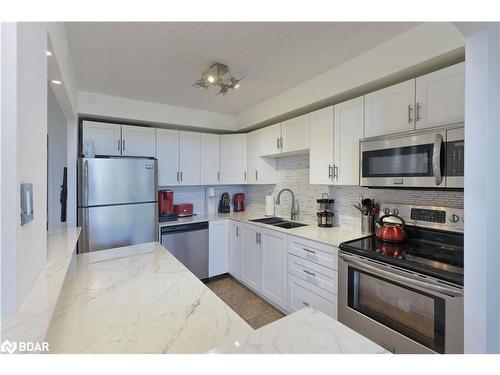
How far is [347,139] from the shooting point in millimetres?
2115

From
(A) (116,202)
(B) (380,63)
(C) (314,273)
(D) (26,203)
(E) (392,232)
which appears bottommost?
(C) (314,273)

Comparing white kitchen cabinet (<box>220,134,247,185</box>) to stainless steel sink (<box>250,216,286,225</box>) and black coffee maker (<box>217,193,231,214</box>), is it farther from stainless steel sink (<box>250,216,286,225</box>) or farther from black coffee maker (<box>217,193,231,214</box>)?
stainless steel sink (<box>250,216,286,225</box>)

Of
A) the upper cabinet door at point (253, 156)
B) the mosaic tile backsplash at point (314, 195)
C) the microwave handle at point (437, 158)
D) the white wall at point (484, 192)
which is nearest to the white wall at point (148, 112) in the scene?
the upper cabinet door at point (253, 156)

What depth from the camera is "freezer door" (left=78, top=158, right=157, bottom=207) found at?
240 cm

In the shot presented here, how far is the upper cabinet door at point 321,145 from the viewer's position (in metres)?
2.27

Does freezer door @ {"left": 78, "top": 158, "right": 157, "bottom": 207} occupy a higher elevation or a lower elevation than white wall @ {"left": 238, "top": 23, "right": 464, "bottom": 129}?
lower

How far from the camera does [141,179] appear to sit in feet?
8.87

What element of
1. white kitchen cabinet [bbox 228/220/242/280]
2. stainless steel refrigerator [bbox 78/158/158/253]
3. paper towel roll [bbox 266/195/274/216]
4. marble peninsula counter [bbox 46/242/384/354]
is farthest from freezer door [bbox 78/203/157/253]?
paper towel roll [bbox 266/195/274/216]

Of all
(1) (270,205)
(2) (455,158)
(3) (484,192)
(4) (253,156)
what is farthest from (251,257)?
(3) (484,192)

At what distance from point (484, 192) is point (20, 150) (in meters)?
1.66

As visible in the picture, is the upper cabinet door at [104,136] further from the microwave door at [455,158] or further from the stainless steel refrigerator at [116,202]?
the microwave door at [455,158]

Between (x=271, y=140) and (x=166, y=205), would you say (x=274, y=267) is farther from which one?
(x=166, y=205)

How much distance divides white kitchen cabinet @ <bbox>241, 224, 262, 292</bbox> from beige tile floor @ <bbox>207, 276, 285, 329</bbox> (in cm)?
11
